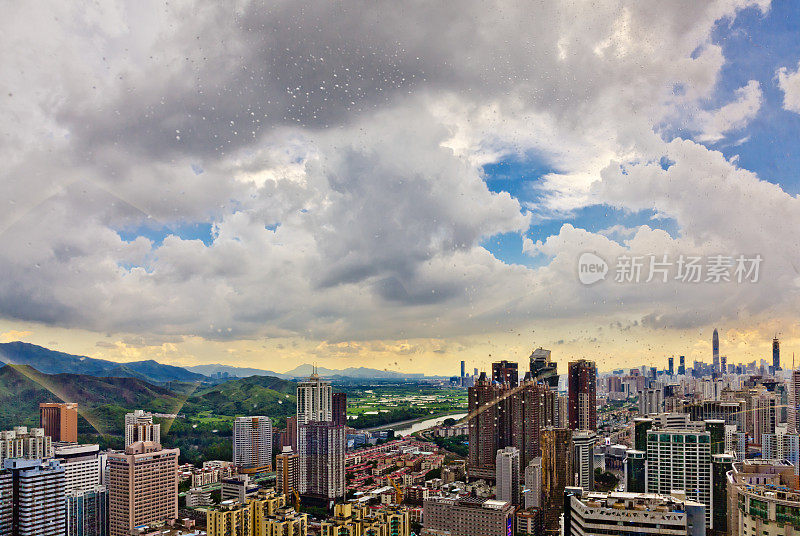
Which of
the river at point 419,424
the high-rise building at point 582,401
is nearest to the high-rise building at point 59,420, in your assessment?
the river at point 419,424

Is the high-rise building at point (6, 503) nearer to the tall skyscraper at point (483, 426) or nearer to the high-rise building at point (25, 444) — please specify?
the high-rise building at point (25, 444)

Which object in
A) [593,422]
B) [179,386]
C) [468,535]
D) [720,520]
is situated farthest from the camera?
[593,422]

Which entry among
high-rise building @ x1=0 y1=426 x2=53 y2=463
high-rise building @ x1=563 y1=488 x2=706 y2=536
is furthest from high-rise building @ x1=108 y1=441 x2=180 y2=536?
high-rise building @ x1=563 y1=488 x2=706 y2=536

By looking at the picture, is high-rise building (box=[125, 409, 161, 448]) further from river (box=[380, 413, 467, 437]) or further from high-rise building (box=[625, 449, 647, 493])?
high-rise building (box=[625, 449, 647, 493])

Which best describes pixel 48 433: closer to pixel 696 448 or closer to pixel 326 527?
pixel 326 527

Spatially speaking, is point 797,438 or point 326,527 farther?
point 797,438

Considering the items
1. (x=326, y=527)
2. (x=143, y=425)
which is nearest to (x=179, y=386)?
(x=143, y=425)
